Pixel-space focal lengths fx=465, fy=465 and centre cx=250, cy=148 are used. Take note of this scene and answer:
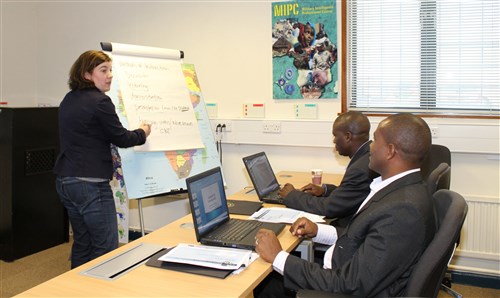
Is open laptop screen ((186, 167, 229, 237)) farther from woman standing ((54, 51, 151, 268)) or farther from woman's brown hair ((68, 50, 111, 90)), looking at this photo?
woman's brown hair ((68, 50, 111, 90))

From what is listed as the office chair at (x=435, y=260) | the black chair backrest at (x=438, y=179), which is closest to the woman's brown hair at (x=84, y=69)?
the office chair at (x=435, y=260)

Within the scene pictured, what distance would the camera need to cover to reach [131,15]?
449 cm

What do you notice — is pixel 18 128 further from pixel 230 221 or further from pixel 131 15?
pixel 230 221

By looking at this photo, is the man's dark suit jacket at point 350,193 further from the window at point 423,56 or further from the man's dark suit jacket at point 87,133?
the window at point 423,56

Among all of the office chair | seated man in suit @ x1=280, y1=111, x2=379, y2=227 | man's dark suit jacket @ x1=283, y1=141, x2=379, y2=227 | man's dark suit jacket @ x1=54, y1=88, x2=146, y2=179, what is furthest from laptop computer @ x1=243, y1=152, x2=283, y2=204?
the office chair

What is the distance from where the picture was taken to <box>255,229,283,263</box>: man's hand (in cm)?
179

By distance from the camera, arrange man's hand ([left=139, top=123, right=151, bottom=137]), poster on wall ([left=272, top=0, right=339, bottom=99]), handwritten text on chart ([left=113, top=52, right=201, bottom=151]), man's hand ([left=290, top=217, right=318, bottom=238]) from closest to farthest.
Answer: man's hand ([left=290, top=217, right=318, bottom=238])
man's hand ([left=139, top=123, right=151, bottom=137])
handwritten text on chart ([left=113, top=52, right=201, bottom=151])
poster on wall ([left=272, top=0, right=339, bottom=99])

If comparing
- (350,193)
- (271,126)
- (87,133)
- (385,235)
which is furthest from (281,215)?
(271,126)

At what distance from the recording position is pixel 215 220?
213 centimetres

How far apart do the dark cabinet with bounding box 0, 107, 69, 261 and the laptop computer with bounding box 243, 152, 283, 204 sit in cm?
227

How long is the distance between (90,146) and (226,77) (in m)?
1.75

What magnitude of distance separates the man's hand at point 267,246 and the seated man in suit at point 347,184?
693 mm

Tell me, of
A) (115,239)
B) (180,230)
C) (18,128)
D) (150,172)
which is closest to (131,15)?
(18,128)

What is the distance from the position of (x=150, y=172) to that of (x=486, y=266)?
2.56 metres
